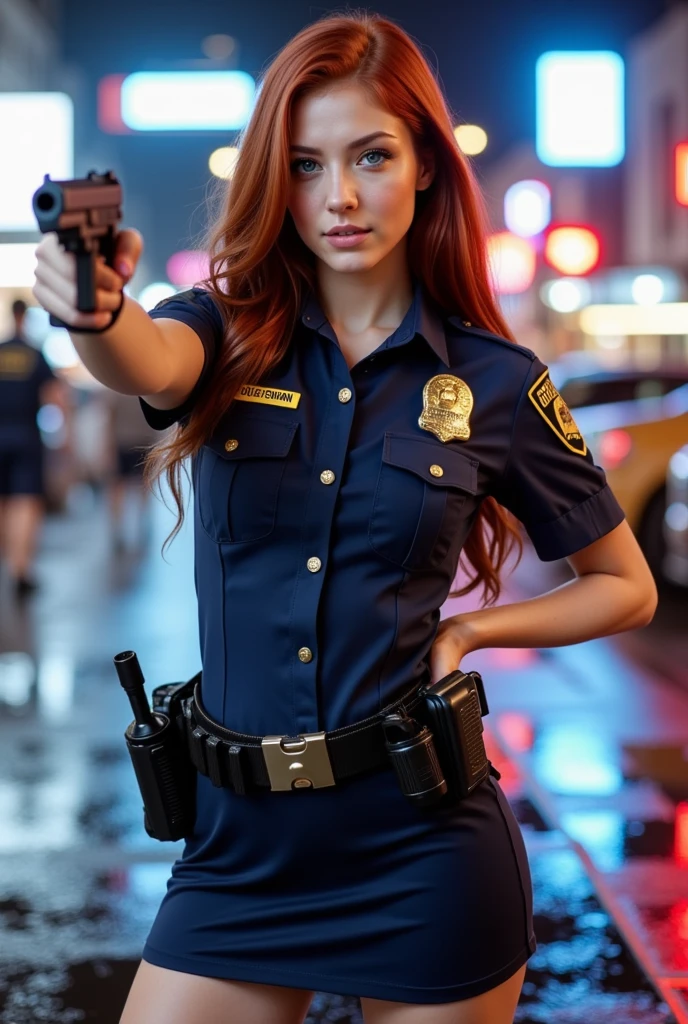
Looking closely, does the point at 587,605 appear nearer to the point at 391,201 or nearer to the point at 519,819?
the point at 391,201

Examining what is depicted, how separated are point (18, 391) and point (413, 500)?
8.20 metres

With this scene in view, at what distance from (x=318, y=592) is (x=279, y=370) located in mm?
374

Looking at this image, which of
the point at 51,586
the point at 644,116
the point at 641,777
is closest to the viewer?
the point at 641,777

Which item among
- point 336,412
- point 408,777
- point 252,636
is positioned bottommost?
point 408,777

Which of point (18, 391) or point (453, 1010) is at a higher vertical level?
point (18, 391)

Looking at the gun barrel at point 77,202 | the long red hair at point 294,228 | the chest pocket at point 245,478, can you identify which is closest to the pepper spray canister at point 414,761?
the chest pocket at point 245,478

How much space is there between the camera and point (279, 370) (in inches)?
81.5

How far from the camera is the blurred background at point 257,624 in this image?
3.65 m

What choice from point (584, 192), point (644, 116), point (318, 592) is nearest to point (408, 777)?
point (318, 592)

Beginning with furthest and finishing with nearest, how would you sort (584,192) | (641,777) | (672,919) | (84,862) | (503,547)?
(584,192), (641,777), (84,862), (672,919), (503,547)

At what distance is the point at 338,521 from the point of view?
76.8 inches

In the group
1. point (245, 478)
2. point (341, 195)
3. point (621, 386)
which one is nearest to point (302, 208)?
point (341, 195)

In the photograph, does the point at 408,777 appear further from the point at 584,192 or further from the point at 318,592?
the point at 584,192

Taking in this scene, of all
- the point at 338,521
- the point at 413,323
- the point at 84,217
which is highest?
the point at 84,217
